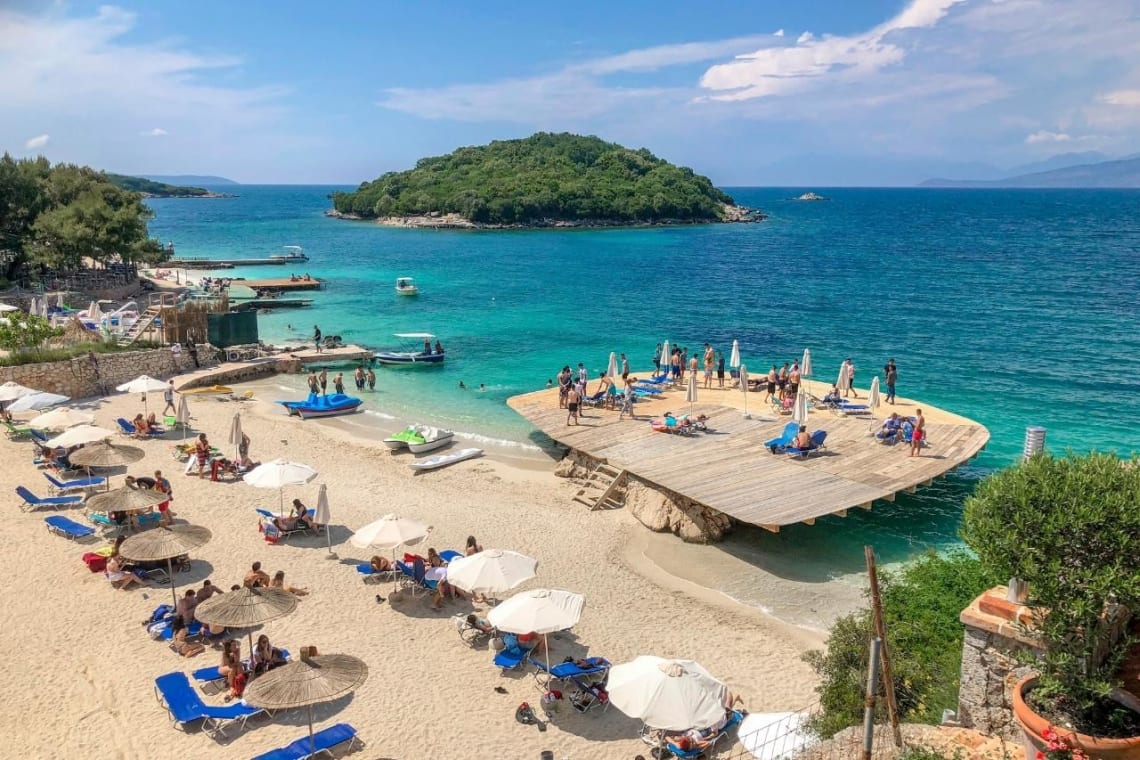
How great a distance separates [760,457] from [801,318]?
33088 millimetres

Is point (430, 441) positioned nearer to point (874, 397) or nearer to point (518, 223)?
point (874, 397)

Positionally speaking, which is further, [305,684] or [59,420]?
[59,420]

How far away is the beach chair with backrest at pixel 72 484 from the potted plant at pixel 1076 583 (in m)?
20.9

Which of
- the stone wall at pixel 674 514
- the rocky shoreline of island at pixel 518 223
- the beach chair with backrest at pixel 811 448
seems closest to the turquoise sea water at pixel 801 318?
the stone wall at pixel 674 514

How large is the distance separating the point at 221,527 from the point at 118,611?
4087mm

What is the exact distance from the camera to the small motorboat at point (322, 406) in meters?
29.1

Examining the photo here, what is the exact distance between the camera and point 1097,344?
136 feet

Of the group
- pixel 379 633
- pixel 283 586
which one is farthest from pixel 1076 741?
pixel 283 586

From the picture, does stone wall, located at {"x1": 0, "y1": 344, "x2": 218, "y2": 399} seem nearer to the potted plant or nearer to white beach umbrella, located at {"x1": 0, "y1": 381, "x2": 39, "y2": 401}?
white beach umbrella, located at {"x1": 0, "y1": 381, "x2": 39, "y2": 401}

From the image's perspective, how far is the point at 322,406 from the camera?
96.0 ft

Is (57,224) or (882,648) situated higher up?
(57,224)

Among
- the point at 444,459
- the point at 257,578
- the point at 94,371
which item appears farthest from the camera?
the point at 94,371

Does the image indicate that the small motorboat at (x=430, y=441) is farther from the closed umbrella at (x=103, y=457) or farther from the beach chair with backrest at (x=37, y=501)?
the beach chair with backrest at (x=37, y=501)

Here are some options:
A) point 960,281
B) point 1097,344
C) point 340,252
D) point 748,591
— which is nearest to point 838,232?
point 960,281
